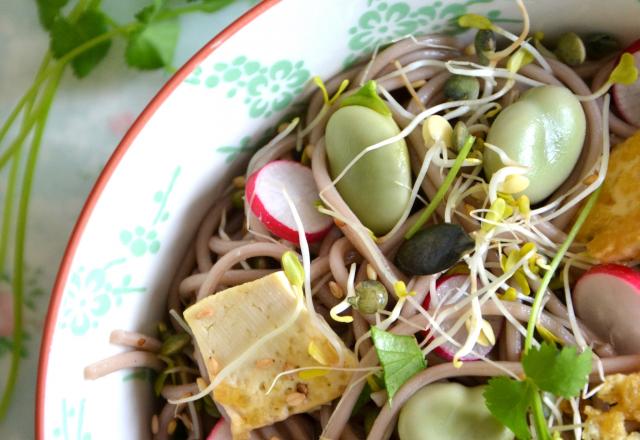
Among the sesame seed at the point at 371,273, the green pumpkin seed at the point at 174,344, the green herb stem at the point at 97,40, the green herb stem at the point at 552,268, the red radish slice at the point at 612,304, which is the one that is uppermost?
the green herb stem at the point at 97,40

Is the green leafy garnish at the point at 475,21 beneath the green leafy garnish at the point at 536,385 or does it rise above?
above

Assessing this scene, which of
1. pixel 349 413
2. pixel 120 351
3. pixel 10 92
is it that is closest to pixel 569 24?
pixel 349 413

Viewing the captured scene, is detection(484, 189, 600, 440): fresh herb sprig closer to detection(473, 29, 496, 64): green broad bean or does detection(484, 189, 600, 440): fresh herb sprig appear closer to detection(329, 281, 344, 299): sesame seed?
detection(329, 281, 344, 299): sesame seed


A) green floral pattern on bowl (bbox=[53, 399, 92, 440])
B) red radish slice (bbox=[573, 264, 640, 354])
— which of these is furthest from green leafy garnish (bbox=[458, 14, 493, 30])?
green floral pattern on bowl (bbox=[53, 399, 92, 440])

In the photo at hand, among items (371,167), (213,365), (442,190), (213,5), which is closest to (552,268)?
(442,190)

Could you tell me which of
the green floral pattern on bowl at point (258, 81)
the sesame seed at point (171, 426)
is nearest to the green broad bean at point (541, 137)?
the green floral pattern on bowl at point (258, 81)

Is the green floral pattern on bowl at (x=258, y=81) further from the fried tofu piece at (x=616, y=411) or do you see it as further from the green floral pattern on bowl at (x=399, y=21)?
the fried tofu piece at (x=616, y=411)
